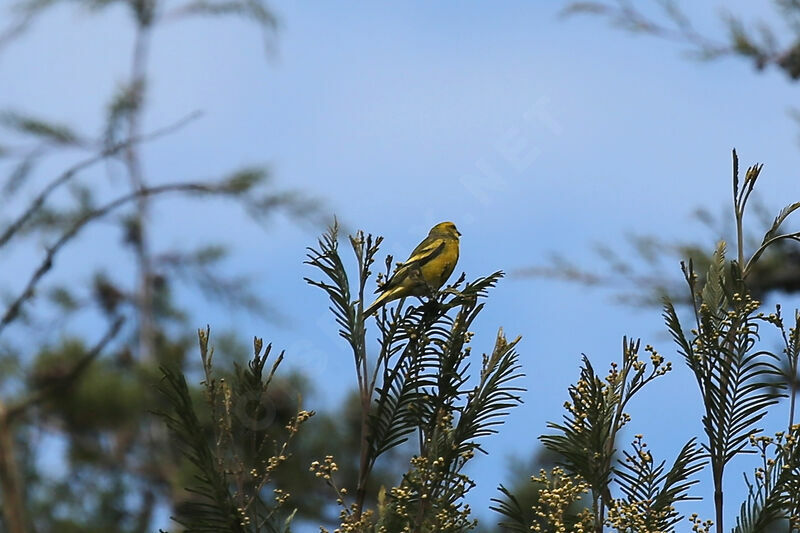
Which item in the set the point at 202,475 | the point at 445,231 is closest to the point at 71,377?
the point at 445,231

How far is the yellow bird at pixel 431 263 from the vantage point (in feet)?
9.04

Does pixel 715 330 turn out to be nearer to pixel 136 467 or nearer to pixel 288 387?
pixel 288 387

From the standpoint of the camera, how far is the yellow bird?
2.75 meters

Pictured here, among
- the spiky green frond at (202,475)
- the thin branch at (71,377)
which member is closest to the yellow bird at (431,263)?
the spiky green frond at (202,475)

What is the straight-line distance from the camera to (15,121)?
8.95 m

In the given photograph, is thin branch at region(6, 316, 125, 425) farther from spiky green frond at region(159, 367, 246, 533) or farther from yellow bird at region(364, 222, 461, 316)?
spiky green frond at region(159, 367, 246, 533)

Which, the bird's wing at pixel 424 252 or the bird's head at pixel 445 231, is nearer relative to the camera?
the bird's wing at pixel 424 252

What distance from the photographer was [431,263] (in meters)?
3.50

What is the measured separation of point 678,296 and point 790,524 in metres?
6.84

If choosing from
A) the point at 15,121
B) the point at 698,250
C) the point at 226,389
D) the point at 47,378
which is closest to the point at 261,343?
the point at 226,389

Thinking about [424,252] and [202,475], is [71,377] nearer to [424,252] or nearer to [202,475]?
[424,252]

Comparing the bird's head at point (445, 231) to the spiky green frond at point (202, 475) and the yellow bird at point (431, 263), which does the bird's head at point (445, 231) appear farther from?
the spiky green frond at point (202, 475)

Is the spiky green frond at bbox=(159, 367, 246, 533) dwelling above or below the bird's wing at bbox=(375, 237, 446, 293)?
below

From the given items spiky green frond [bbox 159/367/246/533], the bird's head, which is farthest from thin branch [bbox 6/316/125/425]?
spiky green frond [bbox 159/367/246/533]
